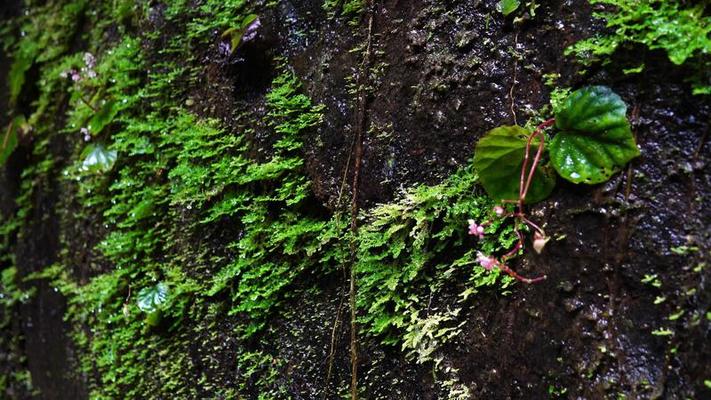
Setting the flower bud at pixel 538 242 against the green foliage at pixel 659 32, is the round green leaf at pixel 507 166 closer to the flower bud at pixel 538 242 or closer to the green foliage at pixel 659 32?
the flower bud at pixel 538 242

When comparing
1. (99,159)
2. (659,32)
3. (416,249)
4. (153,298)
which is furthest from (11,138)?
(659,32)

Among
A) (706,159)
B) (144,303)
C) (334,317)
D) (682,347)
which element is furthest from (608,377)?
(144,303)

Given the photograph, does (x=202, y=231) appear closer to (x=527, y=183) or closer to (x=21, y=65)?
(x=527, y=183)

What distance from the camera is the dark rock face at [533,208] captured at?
3.51 ft

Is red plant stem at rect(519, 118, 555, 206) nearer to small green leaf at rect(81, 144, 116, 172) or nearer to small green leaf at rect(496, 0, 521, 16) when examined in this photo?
small green leaf at rect(496, 0, 521, 16)

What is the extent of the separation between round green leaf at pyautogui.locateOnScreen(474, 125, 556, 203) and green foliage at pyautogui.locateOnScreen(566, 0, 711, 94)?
9.3 inches

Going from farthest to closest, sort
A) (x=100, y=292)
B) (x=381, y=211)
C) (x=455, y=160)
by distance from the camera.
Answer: (x=100, y=292) < (x=381, y=211) < (x=455, y=160)

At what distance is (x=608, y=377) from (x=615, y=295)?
17cm

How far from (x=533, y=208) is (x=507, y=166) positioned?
119 mm

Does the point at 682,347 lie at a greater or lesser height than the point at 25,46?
lesser

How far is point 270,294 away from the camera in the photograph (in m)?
1.76

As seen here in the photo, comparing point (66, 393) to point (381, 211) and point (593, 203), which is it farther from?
point (593, 203)

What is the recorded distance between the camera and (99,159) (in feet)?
7.89

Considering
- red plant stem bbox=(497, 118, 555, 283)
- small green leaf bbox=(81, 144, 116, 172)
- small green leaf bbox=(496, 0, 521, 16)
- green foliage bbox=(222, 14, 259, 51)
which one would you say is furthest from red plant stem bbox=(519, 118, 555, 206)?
small green leaf bbox=(81, 144, 116, 172)
